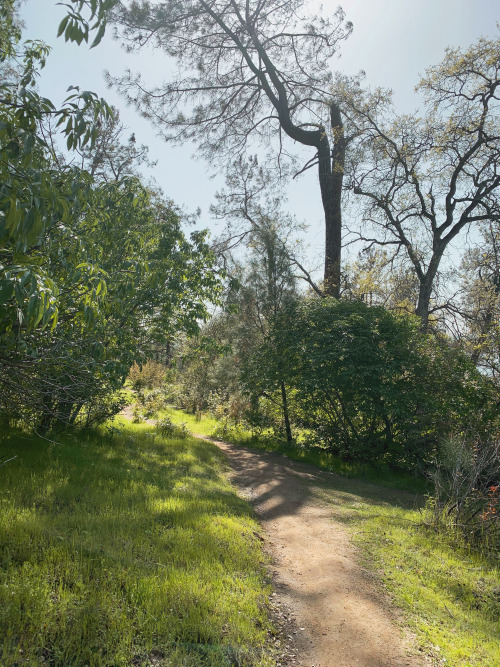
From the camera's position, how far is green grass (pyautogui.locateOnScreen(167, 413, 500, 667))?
3389 millimetres

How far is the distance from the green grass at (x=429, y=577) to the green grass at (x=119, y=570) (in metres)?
1.44

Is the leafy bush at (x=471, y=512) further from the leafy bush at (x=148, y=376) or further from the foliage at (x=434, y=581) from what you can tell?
the leafy bush at (x=148, y=376)

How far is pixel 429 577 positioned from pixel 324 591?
133cm

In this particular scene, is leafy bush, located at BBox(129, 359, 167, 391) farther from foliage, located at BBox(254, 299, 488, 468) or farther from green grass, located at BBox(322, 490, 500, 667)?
green grass, located at BBox(322, 490, 500, 667)

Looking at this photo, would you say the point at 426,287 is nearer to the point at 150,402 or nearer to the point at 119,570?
the point at 150,402

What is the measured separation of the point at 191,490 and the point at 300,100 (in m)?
15.9

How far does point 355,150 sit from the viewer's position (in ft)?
48.5

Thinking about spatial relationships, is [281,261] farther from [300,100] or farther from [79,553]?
[79,553]

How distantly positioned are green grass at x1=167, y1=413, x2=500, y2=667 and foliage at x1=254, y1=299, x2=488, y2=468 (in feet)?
8.14

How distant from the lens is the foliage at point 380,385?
405 inches

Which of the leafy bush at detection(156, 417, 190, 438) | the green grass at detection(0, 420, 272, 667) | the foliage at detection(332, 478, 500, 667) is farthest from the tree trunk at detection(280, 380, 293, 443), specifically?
the green grass at detection(0, 420, 272, 667)

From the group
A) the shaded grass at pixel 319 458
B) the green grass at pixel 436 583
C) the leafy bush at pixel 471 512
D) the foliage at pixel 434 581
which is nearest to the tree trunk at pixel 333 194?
the shaded grass at pixel 319 458

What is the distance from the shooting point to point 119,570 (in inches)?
137

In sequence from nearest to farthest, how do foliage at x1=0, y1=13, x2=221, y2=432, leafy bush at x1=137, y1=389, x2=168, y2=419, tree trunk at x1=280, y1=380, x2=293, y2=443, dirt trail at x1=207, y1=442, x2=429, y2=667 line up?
1. foliage at x1=0, y1=13, x2=221, y2=432
2. dirt trail at x1=207, y1=442, x2=429, y2=667
3. tree trunk at x1=280, y1=380, x2=293, y2=443
4. leafy bush at x1=137, y1=389, x2=168, y2=419
